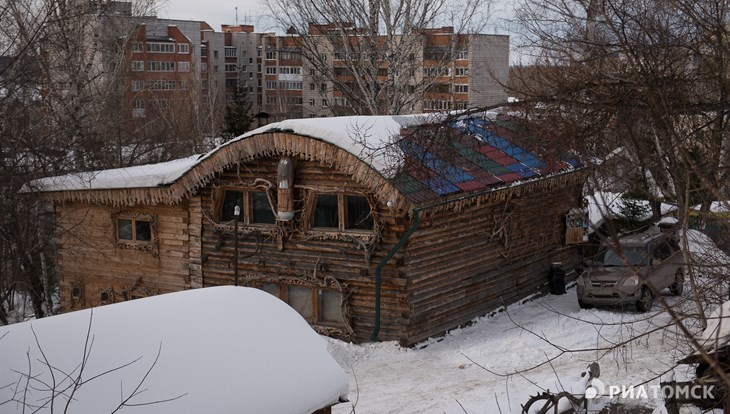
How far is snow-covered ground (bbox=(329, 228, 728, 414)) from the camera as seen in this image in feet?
42.0

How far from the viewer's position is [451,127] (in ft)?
24.7

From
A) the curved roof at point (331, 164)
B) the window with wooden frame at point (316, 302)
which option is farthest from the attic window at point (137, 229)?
the window with wooden frame at point (316, 302)

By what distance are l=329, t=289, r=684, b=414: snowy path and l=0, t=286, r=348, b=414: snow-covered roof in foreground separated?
4.99 meters

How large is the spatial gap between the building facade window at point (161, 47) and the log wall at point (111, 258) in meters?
42.1

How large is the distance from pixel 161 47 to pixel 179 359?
190 feet

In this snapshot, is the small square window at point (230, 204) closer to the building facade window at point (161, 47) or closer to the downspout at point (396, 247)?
the downspout at point (396, 247)

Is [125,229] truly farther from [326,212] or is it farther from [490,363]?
[490,363]

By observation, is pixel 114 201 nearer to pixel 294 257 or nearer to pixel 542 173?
pixel 294 257

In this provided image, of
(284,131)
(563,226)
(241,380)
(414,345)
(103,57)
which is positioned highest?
(103,57)

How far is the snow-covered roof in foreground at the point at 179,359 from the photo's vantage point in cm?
577

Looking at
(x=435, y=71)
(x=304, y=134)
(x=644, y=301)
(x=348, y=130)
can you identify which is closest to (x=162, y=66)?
(x=435, y=71)

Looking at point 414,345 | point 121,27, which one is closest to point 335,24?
point 121,27

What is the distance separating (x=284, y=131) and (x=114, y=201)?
→ 204 inches

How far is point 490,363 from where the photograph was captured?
578 inches
